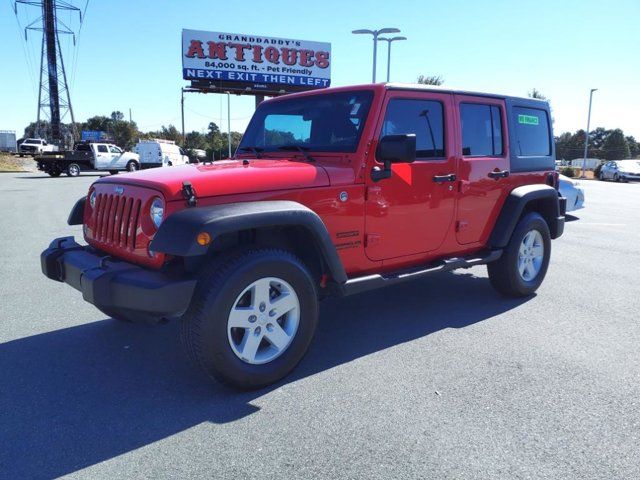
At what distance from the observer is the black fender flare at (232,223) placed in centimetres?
279

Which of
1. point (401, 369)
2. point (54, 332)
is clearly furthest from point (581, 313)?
point (54, 332)

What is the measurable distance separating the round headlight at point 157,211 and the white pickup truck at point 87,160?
86.2ft

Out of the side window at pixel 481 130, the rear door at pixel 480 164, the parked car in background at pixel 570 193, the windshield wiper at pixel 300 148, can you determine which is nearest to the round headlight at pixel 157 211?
the windshield wiper at pixel 300 148

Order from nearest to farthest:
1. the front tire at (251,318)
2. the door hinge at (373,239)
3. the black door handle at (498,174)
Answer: the front tire at (251,318) → the door hinge at (373,239) → the black door handle at (498,174)

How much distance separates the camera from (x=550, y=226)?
222 inches

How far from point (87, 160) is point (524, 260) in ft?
88.6

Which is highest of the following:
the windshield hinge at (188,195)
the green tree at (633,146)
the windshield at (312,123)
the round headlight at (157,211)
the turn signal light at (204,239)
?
the green tree at (633,146)

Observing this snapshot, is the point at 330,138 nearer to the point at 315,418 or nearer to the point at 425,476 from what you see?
the point at 315,418

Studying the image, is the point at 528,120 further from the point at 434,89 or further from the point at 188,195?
the point at 188,195

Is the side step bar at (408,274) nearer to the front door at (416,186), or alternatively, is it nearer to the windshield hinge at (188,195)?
the front door at (416,186)

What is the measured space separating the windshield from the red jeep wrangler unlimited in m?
0.01

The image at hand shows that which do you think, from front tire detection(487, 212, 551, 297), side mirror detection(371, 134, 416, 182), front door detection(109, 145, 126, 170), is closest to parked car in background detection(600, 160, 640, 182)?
front tire detection(487, 212, 551, 297)

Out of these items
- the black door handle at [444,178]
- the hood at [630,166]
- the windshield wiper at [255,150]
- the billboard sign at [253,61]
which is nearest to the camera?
the black door handle at [444,178]

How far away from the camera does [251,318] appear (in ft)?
10.4
